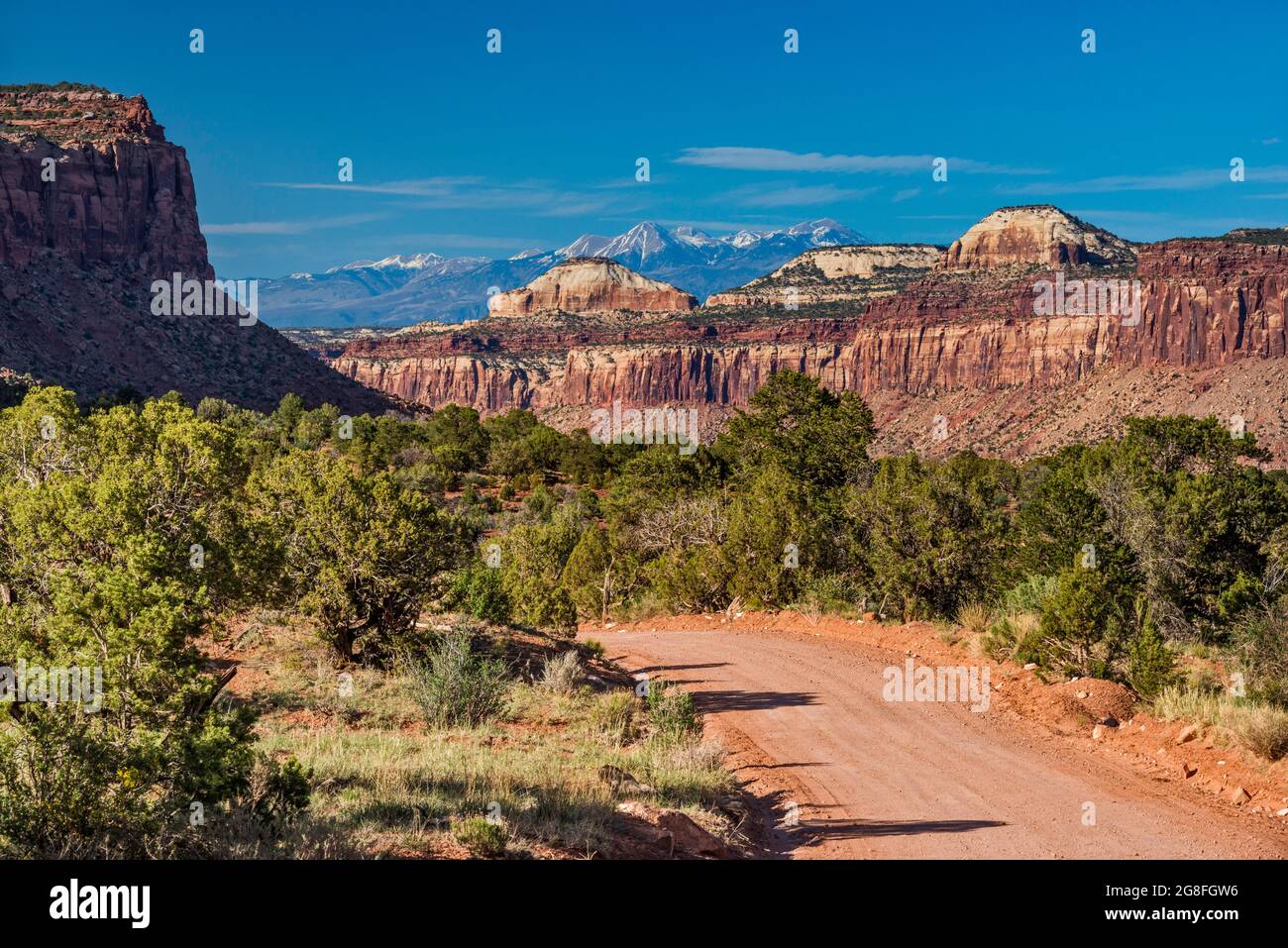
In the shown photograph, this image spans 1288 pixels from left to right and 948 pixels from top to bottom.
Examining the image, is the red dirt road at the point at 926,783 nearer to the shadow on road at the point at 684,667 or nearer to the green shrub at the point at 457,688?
the shadow on road at the point at 684,667

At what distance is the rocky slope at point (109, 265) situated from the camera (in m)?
86.8

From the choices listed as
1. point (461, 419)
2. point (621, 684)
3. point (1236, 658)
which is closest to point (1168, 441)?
point (1236, 658)

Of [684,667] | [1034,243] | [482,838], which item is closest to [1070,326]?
[1034,243]

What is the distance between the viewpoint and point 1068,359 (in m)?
146

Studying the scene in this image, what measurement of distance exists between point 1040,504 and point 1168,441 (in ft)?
36.0

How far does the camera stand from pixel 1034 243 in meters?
183

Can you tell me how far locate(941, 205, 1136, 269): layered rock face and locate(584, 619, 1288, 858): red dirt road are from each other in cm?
17291

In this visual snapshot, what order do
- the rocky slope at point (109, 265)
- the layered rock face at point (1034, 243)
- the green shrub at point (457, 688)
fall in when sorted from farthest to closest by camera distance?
1. the layered rock face at point (1034, 243)
2. the rocky slope at point (109, 265)
3. the green shrub at point (457, 688)

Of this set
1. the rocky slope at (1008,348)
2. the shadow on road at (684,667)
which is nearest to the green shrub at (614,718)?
the shadow on road at (684,667)

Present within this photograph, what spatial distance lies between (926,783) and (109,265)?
365 feet

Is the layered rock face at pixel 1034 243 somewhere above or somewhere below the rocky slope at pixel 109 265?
above

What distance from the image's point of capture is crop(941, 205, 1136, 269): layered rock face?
175500 millimetres

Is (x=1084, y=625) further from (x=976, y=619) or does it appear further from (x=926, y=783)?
(x=926, y=783)

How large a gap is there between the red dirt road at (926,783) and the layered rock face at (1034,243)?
17291cm
